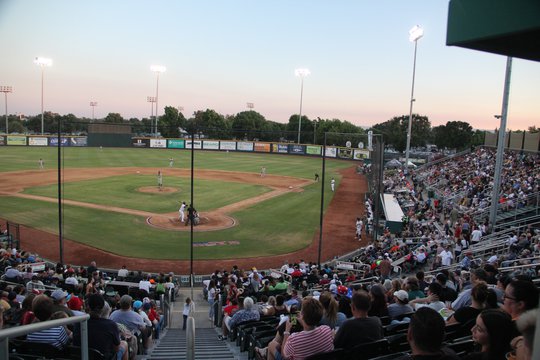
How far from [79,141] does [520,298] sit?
77886 millimetres

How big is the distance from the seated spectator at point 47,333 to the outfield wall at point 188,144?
67.2 m

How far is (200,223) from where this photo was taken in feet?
80.2

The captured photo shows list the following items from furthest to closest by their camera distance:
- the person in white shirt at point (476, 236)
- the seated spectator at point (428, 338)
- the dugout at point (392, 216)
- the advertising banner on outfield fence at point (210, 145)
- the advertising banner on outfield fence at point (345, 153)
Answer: the advertising banner on outfield fence at point (210, 145) < the advertising banner on outfield fence at point (345, 153) < the dugout at point (392, 216) < the person in white shirt at point (476, 236) < the seated spectator at point (428, 338)

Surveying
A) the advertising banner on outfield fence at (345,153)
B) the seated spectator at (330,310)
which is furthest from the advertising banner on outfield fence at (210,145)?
the seated spectator at (330,310)

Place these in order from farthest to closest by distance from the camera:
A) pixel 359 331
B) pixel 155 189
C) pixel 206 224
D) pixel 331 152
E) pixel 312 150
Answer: pixel 312 150, pixel 331 152, pixel 155 189, pixel 206 224, pixel 359 331

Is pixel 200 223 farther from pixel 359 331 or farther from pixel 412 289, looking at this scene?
pixel 359 331

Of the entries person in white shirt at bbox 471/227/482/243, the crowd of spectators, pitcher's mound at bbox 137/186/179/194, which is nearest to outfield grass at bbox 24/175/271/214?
pitcher's mound at bbox 137/186/179/194

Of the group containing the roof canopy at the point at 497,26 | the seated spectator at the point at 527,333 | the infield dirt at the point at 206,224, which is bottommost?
the infield dirt at the point at 206,224

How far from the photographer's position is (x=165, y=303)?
1258 centimetres

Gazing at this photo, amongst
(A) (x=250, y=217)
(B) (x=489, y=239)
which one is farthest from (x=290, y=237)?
(B) (x=489, y=239)

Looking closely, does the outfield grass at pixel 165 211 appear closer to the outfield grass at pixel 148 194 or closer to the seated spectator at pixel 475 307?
the outfield grass at pixel 148 194

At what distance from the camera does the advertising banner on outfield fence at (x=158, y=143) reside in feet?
250

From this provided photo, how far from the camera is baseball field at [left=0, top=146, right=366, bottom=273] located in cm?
1991

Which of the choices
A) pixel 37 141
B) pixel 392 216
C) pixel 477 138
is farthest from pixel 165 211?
pixel 477 138
